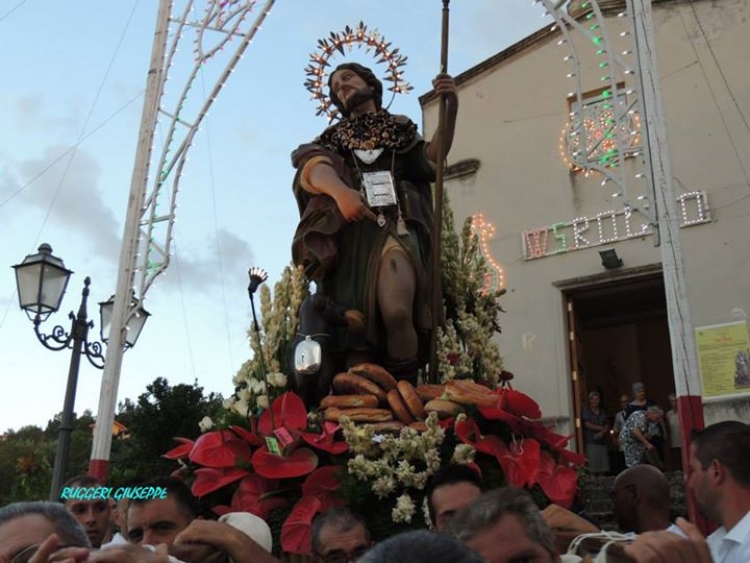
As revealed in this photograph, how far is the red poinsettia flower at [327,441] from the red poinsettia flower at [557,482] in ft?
2.74

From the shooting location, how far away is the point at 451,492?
2885 mm

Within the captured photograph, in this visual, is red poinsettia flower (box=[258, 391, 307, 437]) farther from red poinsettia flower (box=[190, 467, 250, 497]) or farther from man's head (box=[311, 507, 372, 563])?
man's head (box=[311, 507, 372, 563])

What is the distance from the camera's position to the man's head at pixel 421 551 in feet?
4.02

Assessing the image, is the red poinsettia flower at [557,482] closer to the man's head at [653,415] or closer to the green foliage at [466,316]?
the green foliage at [466,316]

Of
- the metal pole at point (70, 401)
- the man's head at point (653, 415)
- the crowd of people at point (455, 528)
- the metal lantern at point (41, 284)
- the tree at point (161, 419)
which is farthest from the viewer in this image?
the tree at point (161, 419)

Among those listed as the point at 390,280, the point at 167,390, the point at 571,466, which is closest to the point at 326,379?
the point at 390,280

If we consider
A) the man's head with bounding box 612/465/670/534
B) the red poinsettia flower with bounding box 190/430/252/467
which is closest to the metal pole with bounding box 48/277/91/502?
the red poinsettia flower with bounding box 190/430/252/467

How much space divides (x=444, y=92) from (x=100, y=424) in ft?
14.4

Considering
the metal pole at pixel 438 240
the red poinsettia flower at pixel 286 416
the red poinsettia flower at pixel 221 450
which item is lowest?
the red poinsettia flower at pixel 221 450

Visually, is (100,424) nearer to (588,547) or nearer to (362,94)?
(362,94)

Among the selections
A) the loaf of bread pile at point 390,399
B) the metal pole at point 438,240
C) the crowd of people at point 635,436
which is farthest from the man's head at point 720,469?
the crowd of people at point 635,436

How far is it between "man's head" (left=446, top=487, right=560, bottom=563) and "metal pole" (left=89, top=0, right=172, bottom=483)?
17.9 ft

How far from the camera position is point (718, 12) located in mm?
12492

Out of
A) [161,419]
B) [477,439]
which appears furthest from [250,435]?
[161,419]
